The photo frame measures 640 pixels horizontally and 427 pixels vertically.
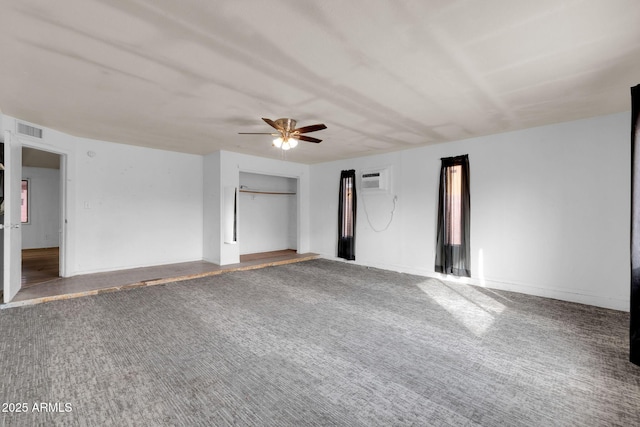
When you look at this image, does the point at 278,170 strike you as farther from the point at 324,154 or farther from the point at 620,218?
the point at 620,218

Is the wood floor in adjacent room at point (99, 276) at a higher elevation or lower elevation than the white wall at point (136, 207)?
lower

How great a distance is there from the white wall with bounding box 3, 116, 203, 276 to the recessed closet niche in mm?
1258

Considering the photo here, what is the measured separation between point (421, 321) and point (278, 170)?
4.85 metres

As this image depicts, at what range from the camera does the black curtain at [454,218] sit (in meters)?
4.92

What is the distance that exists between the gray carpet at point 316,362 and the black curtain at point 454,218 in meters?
1.08

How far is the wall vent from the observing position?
3.91 meters

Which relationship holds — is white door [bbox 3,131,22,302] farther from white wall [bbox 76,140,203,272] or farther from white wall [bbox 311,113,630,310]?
white wall [bbox 311,113,630,310]

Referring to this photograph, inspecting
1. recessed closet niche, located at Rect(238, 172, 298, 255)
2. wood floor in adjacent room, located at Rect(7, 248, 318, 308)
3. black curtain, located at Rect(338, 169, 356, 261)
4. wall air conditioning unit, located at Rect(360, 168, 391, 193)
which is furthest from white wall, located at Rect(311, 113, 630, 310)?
recessed closet niche, located at Rect(238, 172, 298, 255)

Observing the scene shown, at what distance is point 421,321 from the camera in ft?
10.8

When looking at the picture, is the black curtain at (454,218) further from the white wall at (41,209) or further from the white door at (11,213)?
the white wall at (41,209)

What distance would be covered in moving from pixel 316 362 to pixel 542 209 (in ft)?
12.9

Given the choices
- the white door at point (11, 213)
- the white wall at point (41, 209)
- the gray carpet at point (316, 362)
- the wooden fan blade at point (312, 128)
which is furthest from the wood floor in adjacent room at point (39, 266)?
the wooden fan blade at point (312, 128)

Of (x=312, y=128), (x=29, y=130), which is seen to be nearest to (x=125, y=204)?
(x=29, y=130)

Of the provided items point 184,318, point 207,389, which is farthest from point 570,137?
point 184,318
